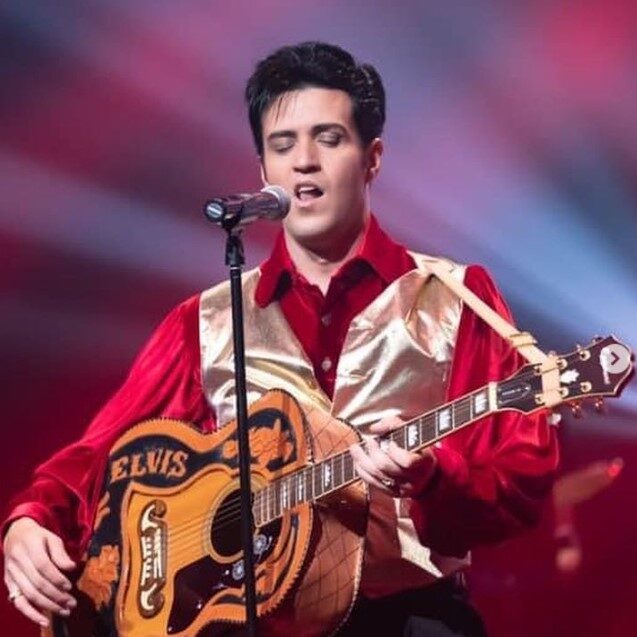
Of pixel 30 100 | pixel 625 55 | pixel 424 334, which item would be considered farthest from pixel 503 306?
pixel 30 100

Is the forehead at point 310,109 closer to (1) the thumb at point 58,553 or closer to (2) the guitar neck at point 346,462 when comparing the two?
(2) the guitar neck at point 346,462

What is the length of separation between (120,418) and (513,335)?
38.6 inches

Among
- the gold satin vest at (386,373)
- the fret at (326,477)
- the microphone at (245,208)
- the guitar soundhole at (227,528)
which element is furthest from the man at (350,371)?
the microphone at (245,208)

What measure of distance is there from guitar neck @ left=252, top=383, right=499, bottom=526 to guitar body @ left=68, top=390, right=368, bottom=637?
14 mm

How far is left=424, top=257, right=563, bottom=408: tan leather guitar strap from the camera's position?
2.84m

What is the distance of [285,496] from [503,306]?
1.89ft

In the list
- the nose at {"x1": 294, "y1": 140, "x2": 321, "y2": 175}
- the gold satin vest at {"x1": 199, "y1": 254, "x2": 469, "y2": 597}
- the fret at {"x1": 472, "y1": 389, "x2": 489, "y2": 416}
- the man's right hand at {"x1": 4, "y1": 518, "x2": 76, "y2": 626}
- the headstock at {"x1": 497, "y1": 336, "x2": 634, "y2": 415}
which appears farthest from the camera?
the nose at {"x1": 294, "y1": 140, "x2": 321, "y2": 175}

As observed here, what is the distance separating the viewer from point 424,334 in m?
3.30

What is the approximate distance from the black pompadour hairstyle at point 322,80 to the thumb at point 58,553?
0.92 metres

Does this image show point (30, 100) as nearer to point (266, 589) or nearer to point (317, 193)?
point (317, 193)

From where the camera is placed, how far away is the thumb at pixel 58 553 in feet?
11.0

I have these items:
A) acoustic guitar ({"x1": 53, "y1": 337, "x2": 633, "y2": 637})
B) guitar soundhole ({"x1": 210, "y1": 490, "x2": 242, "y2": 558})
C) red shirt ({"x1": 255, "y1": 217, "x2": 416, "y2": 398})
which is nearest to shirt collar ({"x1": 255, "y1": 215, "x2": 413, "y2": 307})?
red shirt ({"x1": 255, "y1": 217, "x2": 416, "y2": 398})

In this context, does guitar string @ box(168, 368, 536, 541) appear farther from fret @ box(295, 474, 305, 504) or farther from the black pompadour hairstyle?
the black pompadour hairstyle

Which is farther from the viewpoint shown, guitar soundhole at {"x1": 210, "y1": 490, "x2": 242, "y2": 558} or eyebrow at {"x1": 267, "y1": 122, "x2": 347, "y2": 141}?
eyebrow at {"x1": 267, "y1": 122, "x2": 347, "y2": 141}
